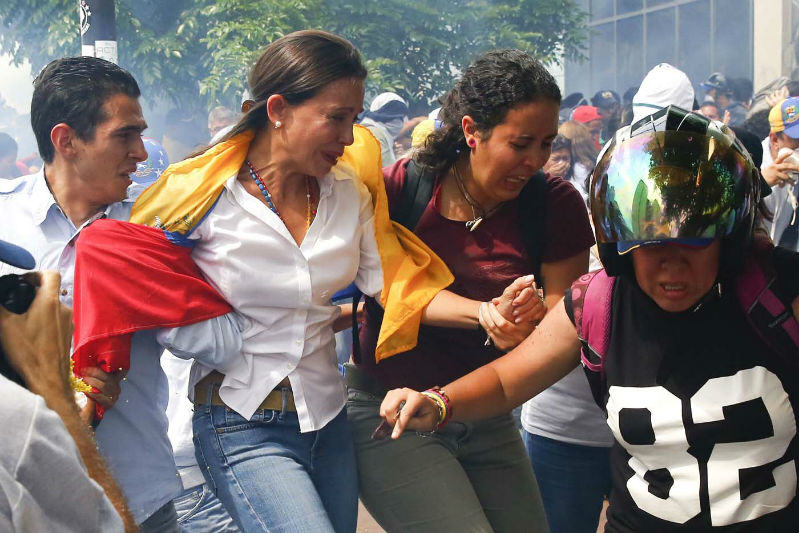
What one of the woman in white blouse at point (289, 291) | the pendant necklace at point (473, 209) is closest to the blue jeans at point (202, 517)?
the woman in white blouse at point (289, 291)

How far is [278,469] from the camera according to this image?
2.84 m

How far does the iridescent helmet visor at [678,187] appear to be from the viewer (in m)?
2.22

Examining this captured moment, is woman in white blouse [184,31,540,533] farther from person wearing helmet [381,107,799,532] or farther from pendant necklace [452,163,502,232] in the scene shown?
person wearing helmet [381,107,799,532]

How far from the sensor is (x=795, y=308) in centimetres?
223

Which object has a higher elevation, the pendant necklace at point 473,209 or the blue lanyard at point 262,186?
the blue lanyard at point 262,186

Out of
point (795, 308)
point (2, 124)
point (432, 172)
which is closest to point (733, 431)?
point (795, 308)

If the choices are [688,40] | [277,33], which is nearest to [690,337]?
[277,33]

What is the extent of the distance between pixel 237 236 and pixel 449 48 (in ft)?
64.6

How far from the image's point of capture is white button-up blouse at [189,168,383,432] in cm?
289

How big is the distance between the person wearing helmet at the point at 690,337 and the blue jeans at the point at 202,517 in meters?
1.71

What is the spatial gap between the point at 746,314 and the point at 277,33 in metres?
17.6

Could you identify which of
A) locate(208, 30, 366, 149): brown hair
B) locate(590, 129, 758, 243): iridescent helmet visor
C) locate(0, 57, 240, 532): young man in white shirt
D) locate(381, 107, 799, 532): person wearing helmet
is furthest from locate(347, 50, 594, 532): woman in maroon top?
locate(590, 129, 758, 243): iridescent helmet visor

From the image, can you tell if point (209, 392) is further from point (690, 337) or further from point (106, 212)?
point (690, 337)

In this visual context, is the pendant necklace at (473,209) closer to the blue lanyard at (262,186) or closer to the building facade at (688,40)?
the blue lanyard at (262,186)
